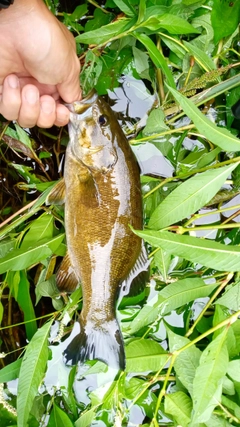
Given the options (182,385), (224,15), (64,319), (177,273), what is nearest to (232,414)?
(182,385)

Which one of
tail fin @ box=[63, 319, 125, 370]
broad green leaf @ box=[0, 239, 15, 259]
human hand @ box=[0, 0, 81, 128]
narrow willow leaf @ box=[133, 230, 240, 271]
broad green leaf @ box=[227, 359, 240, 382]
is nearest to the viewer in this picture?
narrow willow leaf @ box=[133, 230, 240, 271]

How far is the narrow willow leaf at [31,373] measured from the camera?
1.56 m

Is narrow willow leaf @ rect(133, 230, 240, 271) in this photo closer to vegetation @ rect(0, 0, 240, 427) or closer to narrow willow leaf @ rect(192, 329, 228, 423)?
vegetation @ rect(0, 0, 240, 427)

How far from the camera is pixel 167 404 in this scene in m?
1.60

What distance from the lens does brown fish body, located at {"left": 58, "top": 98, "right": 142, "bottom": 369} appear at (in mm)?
1503

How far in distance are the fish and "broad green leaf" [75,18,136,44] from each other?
0.86ft

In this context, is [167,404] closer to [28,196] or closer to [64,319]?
[64,319]

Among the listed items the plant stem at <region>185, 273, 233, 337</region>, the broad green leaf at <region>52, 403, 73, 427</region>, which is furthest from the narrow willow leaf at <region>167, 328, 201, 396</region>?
the broad green leaf at <region>52, 403, 73, 427</region>

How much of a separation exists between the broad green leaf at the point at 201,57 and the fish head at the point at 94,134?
456 millimetres

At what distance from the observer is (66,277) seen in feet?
5.56

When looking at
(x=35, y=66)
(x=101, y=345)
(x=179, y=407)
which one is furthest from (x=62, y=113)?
(x=179, y=407)

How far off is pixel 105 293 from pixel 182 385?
0.51 meters

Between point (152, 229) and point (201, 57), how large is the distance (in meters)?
0.75

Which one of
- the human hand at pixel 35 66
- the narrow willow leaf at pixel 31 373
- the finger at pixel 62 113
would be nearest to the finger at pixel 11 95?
the human hand at pixel 35 66
